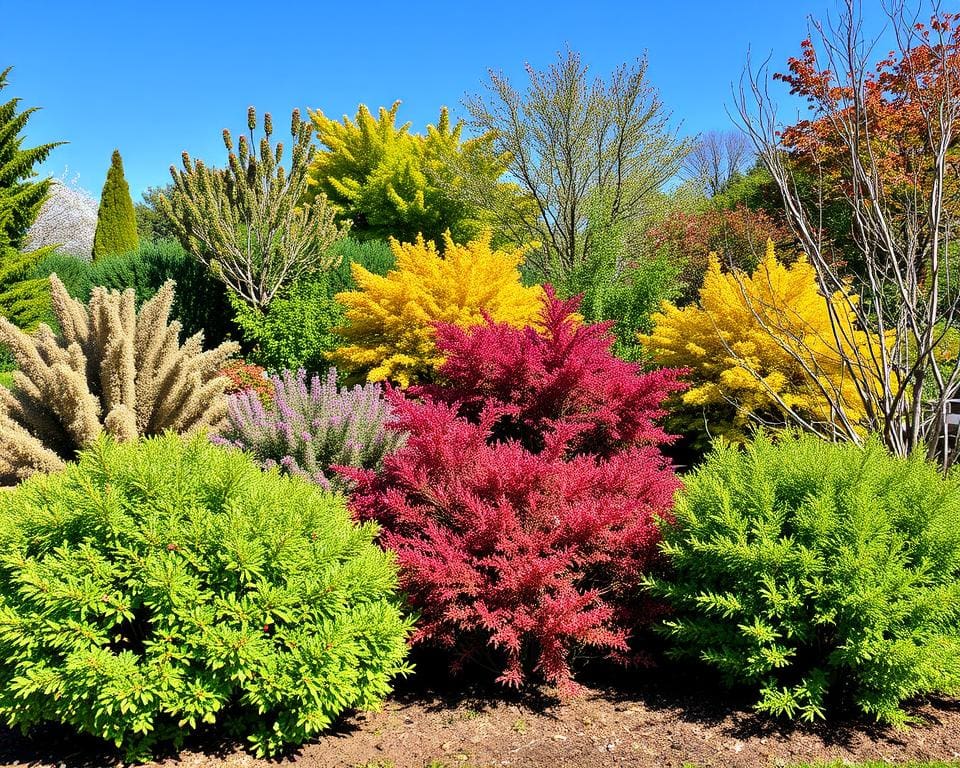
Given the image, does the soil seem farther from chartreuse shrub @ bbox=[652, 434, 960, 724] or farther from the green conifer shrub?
the green conifer shrub

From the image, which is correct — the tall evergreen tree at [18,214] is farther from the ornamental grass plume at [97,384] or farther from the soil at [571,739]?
the soil at [571,739]

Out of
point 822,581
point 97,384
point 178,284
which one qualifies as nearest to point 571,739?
point 822,581

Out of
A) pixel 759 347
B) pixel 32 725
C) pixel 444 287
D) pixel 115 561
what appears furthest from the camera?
pixel 444 287

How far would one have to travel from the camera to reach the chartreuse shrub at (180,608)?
2455mm

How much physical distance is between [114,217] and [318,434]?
69.1ft

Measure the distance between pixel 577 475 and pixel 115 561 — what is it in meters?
2.01

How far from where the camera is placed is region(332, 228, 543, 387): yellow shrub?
7363 mm

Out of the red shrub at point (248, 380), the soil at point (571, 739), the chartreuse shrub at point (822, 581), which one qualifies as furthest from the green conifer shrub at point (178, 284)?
the chartreuse shrub at point (822, 581)

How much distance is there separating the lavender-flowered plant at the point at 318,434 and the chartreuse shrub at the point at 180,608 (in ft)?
5.34

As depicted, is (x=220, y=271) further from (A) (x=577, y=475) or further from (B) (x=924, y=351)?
(B) (x=924, y=351)

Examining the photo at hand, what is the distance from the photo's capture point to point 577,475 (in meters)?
3.37

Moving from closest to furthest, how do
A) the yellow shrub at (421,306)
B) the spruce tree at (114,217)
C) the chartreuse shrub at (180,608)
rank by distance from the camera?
the chartreuse shrub at (180,608) → the yellow shrub at (421,306) → the spruce tree at (114,217)

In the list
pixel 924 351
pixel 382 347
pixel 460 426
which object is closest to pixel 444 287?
pixel 382 347

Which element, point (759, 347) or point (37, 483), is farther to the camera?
point (759, 347)
